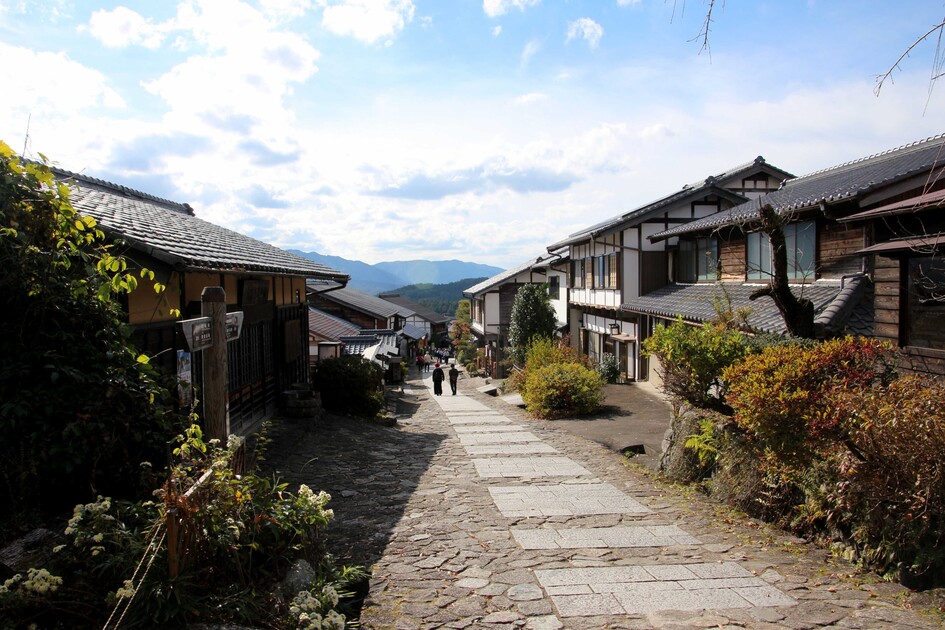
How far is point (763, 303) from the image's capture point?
49.3ft

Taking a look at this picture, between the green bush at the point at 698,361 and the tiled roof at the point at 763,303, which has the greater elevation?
the tiled roof at the point at 763,303

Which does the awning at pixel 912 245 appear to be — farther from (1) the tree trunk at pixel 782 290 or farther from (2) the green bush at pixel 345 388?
(2) the green bush at pixel 345 388

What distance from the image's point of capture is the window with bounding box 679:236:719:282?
62.6 ft

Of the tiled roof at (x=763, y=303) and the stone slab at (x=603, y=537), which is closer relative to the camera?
the stone slab at (x=603, y=537)

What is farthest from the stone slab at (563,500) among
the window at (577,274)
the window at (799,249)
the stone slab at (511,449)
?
the window at (577,274)

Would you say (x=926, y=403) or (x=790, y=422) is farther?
(x=790, y=422)

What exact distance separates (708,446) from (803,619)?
4023 mm

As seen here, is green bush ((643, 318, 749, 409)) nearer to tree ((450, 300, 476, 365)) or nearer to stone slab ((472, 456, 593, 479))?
stone slab ((472, 456, 593, 479))

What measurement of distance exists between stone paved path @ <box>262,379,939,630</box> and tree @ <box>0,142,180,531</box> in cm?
226

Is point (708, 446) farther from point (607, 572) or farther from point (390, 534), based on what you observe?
point (390, 534)

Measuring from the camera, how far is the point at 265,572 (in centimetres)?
427

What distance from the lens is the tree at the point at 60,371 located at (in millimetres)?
4078

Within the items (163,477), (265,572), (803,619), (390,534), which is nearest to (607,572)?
(803,619)

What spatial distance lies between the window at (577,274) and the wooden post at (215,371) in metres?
25.2
